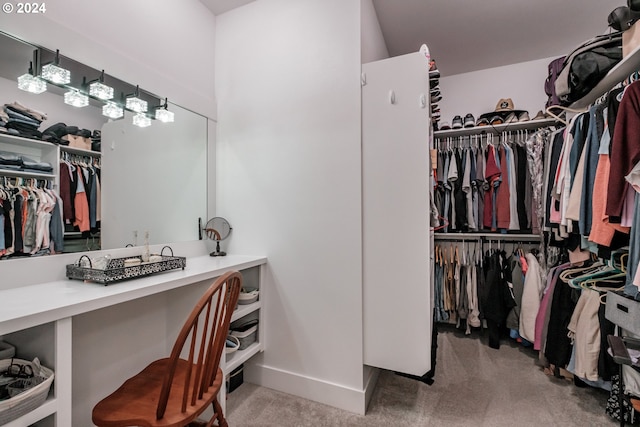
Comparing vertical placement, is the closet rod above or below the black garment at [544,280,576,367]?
above

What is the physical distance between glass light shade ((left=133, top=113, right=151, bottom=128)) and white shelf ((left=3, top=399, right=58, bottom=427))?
1.49 metres

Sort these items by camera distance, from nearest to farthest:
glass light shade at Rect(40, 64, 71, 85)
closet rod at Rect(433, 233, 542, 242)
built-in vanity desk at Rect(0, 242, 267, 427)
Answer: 1. built-in vanity desk at Rect(0, 242, 267, 427)
2. glass light shade at Rect(40, 64, 71, 85)
3. closet rod at Rect(433, 233, 542, 242)

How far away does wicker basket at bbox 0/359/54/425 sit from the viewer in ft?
2.75

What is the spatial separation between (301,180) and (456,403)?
69.3 inches

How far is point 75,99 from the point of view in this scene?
150cm

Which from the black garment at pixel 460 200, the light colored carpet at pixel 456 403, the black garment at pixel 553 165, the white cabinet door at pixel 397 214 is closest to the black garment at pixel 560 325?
the light colored carpet at pixel 456 403

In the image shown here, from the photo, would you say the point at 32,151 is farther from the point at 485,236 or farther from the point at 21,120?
the point at 485,236

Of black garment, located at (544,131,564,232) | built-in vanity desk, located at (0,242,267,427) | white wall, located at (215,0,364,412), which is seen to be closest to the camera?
built-in vanity desk, located at (0,242,267,427)

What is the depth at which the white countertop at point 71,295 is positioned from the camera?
0.91 metres

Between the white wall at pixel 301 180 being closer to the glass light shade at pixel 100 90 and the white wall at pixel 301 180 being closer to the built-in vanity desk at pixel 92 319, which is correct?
the built-in vanity desk at pixel 92 319

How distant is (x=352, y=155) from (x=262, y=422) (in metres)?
1.67

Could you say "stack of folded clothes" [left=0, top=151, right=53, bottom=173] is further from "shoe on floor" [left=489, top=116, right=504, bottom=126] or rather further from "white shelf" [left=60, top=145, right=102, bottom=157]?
"shoe on floor" [left=489, top=116, right=504, bottom=126]

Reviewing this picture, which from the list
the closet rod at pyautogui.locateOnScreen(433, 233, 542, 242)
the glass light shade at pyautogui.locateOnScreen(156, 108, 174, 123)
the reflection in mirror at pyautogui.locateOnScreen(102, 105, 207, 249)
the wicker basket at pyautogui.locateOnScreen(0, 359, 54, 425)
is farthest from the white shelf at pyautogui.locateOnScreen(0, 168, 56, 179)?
the closet rod at pyautogui.locateOnScreen(433, 233, 542, 242)

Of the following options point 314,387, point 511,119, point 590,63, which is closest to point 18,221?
point 314,387
